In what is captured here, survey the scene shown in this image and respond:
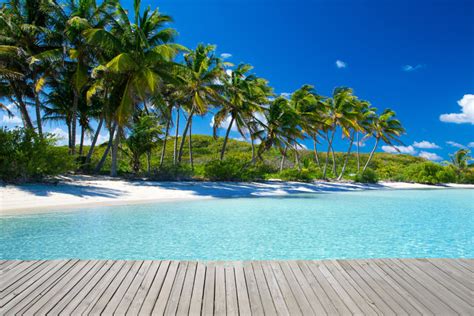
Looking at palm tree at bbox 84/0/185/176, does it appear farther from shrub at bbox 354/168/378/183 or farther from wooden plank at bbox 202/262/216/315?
shrub at bbox 354/168/378/183

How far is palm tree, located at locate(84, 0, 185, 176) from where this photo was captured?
13.1 metres

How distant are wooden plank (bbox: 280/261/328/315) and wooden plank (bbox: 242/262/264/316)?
14.3 inches

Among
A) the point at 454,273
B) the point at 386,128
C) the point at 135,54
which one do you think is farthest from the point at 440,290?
the point at 386,128

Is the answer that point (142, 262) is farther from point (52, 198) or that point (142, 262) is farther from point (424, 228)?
point (52, 198)

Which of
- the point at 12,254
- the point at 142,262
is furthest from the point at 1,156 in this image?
the point at 142,262

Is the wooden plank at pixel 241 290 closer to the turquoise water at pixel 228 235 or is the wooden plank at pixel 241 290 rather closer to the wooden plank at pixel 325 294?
the wooden plank at pixel 325 294

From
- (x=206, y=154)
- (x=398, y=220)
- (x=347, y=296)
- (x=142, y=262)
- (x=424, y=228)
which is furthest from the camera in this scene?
(x=206, y=154)

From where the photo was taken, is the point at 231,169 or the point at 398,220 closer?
the point at 398,220

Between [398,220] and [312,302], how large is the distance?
6.75m

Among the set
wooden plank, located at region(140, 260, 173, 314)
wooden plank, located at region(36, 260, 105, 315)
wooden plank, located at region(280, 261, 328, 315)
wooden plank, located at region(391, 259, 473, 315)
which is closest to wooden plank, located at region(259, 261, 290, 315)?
wooden plank, located at region(280, 261, 328, 315)

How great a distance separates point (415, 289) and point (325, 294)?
3.13 ft

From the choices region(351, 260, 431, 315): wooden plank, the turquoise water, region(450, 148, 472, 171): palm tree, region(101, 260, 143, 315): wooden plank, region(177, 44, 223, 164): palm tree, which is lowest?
the turquoise water

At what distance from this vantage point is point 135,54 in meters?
14.1

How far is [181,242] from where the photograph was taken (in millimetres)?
5363
